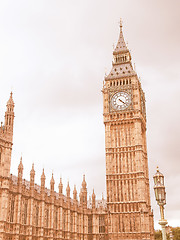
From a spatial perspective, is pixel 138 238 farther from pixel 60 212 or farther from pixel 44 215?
pixel 44 215

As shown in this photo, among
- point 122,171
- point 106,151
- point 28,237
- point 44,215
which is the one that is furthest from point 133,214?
point 28,237

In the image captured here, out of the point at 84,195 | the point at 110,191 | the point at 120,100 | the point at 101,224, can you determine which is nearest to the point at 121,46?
the point at 120,100

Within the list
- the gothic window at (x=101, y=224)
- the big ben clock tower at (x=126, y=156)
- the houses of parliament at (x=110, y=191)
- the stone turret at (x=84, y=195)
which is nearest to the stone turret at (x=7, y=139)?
the houses of parliament at (x=110, y=191)

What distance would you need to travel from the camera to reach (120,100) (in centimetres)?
8456

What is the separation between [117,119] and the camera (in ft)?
271

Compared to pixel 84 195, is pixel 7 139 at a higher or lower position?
higher

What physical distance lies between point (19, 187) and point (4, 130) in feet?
31.4

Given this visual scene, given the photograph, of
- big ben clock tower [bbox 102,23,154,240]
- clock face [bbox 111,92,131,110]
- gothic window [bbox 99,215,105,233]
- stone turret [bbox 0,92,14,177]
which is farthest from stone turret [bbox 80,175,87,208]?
stone turret [bbox 0,92,14,177]

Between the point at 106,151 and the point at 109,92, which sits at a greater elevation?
the point at 109,92

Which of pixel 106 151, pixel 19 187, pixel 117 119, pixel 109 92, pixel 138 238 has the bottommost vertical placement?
pixel 138 238

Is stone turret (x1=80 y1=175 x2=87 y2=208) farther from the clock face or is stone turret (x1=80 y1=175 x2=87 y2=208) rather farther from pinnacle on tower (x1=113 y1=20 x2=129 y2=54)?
pinnacle on tower (x1=113 y1=20 x2=129 y2=54)

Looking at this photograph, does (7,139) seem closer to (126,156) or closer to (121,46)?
(126,156)

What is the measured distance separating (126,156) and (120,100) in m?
14.5

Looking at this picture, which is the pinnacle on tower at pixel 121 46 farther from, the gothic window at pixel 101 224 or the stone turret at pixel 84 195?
the gothic window at pixel 101 224
